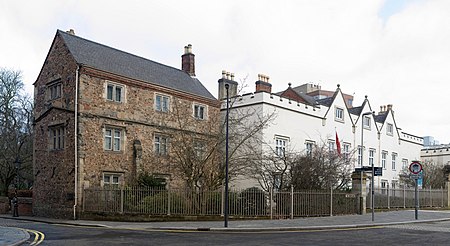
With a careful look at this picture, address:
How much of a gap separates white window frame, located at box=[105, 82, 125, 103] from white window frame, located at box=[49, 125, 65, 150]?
3543mm

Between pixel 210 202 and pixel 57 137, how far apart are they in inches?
489

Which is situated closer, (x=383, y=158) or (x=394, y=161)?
(x=383, y=158)

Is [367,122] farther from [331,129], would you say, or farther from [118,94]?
[118,94]

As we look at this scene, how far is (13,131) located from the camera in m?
46.2

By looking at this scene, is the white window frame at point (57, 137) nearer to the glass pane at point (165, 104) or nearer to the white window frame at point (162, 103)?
the white window frame at point (162, 103)

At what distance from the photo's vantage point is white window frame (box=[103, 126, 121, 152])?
100 feet

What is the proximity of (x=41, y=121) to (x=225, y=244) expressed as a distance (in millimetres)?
23158

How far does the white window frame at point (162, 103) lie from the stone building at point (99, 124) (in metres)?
0.07

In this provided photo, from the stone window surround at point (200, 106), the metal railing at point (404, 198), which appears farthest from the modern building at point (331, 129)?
the metal railing at point (404, 198)

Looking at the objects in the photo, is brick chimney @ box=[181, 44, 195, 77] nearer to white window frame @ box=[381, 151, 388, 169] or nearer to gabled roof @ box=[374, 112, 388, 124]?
→ gabled roof @ box=[374, 112, 388, 124]

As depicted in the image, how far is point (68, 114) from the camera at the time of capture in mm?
29656

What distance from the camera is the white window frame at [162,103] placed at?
34406 mm

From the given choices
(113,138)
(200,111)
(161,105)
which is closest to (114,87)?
(113,138)

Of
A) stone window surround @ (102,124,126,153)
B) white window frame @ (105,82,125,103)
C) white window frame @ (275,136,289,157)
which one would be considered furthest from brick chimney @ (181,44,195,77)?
stone window surround @ (102,124,126,153)
